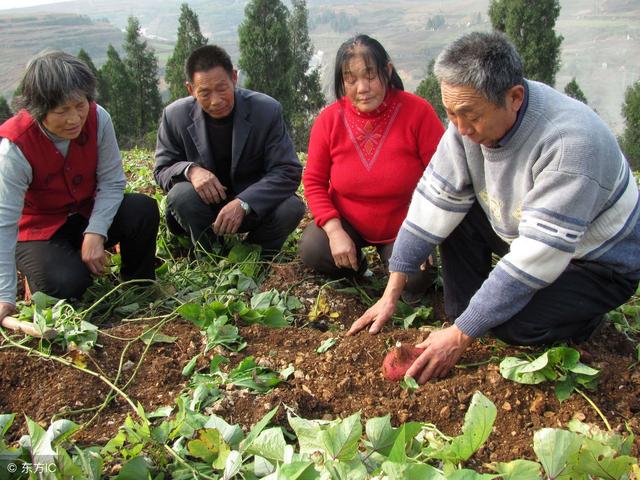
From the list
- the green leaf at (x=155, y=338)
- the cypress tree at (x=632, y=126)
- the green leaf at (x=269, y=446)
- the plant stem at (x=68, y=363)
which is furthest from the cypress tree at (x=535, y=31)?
the green leaf at (x=269, y=446)

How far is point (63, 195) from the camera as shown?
2.54 m

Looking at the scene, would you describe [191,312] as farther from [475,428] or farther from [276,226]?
[475,428]

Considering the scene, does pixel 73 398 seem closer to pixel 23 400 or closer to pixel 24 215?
pixel 23 400

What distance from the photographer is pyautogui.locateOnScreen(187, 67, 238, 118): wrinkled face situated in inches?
107

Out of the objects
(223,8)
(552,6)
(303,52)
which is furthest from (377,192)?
(223,8)

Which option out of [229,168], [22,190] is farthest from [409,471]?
[229,168]

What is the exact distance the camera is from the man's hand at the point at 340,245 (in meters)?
2.52

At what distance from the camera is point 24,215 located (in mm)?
2547

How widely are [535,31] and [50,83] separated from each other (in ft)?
56.8

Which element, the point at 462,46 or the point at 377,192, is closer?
the point at 462,46

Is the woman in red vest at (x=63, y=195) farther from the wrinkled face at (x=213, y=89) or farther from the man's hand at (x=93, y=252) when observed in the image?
the wrinkled face at (x=213, y=89)

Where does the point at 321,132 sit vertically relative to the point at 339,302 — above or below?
above

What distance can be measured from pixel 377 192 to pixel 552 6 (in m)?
17.0

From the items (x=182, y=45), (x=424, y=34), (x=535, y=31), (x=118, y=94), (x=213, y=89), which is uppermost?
(x=213, y=89)
